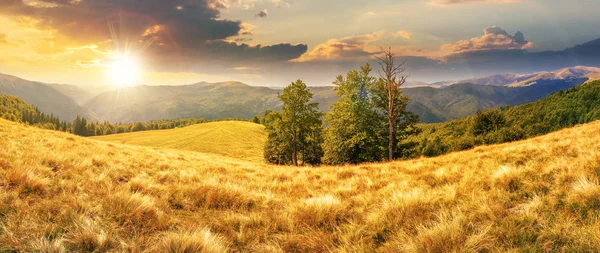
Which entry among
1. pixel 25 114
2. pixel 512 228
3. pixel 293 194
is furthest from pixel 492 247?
pixel 25 114

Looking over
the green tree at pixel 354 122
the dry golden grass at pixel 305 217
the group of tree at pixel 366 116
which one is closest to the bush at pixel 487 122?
the group of tree at pixel 366 116

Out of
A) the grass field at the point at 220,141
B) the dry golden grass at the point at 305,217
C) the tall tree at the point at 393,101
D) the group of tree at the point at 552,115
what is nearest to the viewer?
the dry golden grass at the point at 305,217

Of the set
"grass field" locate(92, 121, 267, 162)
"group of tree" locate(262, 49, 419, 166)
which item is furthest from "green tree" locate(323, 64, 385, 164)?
"grass field" locate(92, 121, 267, 162)

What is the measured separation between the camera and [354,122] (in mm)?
35594

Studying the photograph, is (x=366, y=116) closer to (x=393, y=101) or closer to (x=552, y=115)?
(x=393, y=101)

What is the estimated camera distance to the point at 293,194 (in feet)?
22.6

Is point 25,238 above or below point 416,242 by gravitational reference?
above

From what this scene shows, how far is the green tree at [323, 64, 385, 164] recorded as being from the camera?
3528cm

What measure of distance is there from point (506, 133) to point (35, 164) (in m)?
68.2

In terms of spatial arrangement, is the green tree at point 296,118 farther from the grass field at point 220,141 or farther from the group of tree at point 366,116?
the grass field at point 220,141

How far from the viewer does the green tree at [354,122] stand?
35.3m

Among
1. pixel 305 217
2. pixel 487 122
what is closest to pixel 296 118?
pixel 305 217

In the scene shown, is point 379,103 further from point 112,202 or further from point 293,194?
point 112,202

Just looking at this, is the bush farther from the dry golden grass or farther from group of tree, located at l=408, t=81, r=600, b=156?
the dry golden grass
